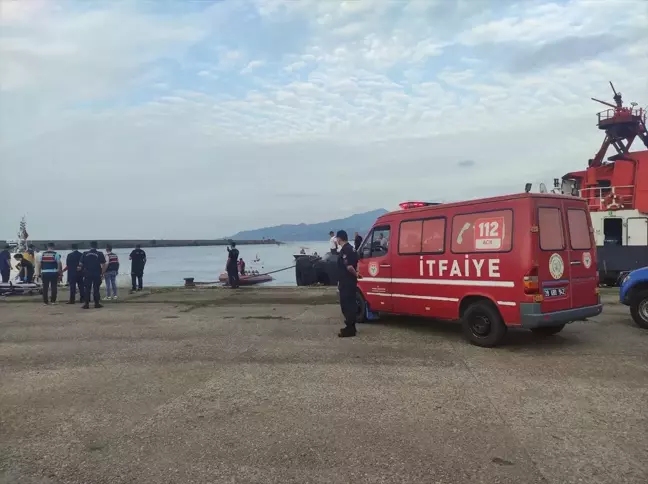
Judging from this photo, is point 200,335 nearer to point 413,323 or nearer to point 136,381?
point 136,381

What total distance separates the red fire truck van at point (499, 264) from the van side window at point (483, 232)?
2cm

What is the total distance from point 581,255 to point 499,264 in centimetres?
150

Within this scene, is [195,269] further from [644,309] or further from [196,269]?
[644,309]

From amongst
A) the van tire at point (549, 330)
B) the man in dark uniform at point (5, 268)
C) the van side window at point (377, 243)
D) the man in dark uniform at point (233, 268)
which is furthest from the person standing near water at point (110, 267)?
the van tire at point (549, 330)

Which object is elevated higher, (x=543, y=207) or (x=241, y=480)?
(x=543, y=207)

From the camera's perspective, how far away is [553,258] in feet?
25.0

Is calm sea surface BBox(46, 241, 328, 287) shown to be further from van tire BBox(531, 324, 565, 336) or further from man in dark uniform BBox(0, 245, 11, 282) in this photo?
van tire BBox(531, 324, 565, 336)

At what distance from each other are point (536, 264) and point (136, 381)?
19.0 feet

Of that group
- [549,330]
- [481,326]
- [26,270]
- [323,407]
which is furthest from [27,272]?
[549,330]

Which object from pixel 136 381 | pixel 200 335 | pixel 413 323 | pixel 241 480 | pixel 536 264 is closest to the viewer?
pixel 241 480

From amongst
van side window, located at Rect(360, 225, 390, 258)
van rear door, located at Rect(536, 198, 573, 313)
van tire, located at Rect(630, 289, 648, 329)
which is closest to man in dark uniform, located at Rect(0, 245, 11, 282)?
van side window, located at Rect(360, 225, 390, 258)

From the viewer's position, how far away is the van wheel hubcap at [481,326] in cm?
802

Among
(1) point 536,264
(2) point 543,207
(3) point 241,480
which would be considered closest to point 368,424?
(3) point 241,480

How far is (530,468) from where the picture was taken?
3811 mm
